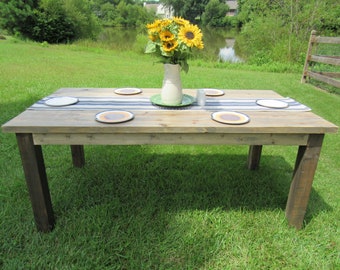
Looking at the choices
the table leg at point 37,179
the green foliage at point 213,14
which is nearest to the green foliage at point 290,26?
the table leg at point 37,179

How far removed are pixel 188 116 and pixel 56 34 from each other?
17.5 m

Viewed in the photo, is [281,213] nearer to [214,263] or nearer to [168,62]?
[214,263]

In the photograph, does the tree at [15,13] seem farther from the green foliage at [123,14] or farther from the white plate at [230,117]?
the green foliage at [123,14]

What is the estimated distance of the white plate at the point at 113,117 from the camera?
146 centimetres

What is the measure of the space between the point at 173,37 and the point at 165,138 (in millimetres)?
622

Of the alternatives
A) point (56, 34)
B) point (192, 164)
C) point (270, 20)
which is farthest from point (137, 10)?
point (192, 164)

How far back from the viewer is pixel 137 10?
41969 mm

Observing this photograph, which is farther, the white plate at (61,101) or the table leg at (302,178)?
the white plate at (61,101)

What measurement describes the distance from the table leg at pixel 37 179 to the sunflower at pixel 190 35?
1.07 m

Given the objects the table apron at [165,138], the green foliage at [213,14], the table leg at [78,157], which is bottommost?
the table leg at [78,157]

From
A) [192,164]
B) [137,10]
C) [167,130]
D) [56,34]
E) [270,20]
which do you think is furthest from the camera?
[137,10]

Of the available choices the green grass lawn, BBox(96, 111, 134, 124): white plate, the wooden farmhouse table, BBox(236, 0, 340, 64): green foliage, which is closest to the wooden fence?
the green grass lawn

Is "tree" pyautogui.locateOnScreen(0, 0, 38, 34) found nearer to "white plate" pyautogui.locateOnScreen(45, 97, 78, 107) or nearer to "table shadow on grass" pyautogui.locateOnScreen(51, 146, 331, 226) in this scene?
"table shadow on grass" pyautogui.locateOnScreen(51, 146, 331, 226)

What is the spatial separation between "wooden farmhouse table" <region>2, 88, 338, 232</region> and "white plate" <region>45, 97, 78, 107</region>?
4 cm
